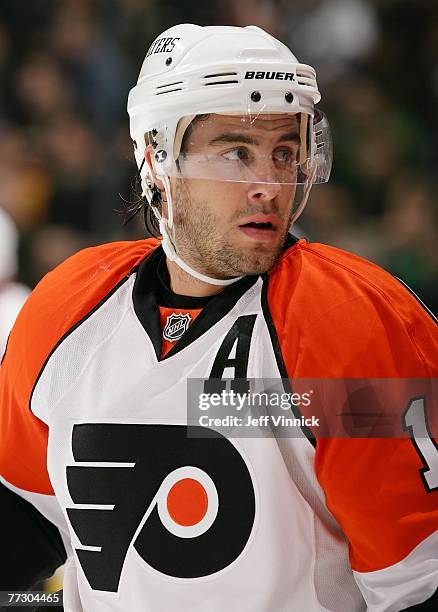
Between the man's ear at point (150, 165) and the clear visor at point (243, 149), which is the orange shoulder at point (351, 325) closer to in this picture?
the clear visor at point (243, 149)

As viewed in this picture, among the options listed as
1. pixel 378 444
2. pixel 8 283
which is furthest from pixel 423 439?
pixel 8 283

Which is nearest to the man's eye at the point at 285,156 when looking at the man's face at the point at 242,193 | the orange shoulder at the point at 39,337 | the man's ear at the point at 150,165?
the man's face at the point at 242,193

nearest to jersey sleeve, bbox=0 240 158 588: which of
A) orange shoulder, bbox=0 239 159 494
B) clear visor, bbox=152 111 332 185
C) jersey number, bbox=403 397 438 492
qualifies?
→ orange shoulder, bbox=0 239 159 494

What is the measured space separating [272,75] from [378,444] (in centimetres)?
58

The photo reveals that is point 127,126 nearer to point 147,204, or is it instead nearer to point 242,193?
point 147,204

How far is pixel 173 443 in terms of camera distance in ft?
5.05

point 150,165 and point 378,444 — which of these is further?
point 150,165

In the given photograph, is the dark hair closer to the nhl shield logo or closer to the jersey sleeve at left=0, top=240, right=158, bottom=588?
the jersey sleeve at left=0, top=240, right=158, bottom=588

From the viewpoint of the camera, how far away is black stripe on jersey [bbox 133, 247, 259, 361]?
158 centimetres

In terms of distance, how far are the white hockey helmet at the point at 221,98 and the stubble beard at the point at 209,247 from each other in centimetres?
2

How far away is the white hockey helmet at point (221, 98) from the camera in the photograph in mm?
1557

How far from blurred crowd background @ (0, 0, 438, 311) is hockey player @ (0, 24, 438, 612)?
1.40 meters

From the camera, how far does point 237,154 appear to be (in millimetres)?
1585

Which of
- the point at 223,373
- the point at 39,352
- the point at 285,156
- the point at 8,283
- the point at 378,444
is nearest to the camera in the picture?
the point at 378,444
